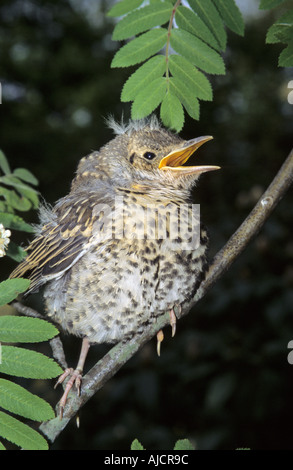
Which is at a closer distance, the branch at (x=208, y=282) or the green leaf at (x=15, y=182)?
the branch at (x=208, y=282)

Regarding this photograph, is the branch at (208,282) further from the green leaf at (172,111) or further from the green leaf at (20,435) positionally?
the green leaf at (172,111)

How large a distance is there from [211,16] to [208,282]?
689 millimetres

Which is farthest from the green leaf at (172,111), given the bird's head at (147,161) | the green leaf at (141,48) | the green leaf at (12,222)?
the green leaf at (12,222)

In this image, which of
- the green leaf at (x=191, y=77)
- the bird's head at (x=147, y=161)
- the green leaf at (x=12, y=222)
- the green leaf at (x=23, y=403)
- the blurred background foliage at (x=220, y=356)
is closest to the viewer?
the green leaf at (x=23, y=403)

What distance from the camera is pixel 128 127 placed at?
1.59 meters

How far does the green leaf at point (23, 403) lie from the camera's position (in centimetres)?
106

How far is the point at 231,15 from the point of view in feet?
4.01

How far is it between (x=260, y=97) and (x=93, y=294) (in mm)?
5851

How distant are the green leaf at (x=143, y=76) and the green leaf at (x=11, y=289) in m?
0.46

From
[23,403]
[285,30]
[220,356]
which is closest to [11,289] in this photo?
[23,403]

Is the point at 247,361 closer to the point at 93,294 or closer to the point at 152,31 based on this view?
the point at 93,294

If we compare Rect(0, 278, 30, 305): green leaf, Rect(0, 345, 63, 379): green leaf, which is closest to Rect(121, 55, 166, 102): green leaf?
Rect(0, 278, 30, 305): green leaf

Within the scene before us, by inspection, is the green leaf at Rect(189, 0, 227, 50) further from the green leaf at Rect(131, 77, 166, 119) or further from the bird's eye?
the bird's eye

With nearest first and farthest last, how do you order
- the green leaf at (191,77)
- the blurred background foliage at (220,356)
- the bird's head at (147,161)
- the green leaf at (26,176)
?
1. the green leaf at (191,77)
2. the bird's head at (147,161)
3. the green leaf at (26,176)
4. the blurred background foliage at (220,356)
